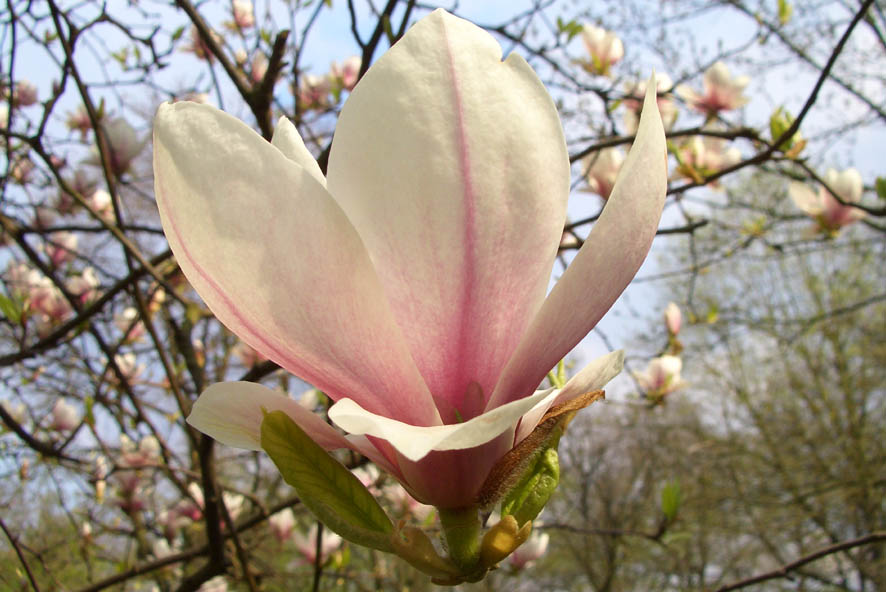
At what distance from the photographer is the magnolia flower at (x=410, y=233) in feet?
0.96

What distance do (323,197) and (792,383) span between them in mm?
8497

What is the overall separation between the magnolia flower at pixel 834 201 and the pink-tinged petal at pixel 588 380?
190 cm

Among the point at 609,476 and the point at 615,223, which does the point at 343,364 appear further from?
the point at 609,476

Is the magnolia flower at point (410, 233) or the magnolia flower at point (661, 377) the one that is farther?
the magnolia flower at point (661, 377)

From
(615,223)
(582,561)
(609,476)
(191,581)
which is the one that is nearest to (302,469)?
(615,223)

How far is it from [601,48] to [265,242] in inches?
69.1

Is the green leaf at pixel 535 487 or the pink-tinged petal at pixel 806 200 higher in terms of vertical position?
the pink-tinged petal at pixel 806 200

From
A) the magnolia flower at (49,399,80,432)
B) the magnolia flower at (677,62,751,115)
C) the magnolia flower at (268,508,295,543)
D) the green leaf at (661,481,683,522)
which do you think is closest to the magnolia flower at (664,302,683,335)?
the magnolia flower at (677,62,751,115)

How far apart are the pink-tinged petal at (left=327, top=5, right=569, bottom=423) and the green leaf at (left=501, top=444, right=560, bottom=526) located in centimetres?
6

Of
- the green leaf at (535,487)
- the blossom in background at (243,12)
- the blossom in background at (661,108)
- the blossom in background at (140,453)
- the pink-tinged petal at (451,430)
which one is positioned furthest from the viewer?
the blossom in background at (243,12)

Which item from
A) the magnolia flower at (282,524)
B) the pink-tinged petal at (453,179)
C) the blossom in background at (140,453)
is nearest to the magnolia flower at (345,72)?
the blossom in background at (140,453)

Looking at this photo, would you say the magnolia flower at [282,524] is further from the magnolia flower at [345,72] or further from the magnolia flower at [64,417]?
the magnolia flower at [345,72]

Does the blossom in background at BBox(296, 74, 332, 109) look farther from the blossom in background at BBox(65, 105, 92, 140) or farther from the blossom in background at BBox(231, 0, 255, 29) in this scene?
the blossom in background at BBox(65, 105, 92, 140)

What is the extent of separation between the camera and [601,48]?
1.83m
